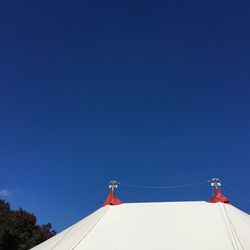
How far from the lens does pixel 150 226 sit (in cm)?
852

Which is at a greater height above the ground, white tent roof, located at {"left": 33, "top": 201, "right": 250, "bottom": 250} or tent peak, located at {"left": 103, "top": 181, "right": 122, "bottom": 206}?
tent peak, located at {"left": 103, "top": 181, "right": 122, "bottom": 206}

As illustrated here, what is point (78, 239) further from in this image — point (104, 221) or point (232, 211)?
point (232, 211)

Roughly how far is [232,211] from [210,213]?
0.66 meters

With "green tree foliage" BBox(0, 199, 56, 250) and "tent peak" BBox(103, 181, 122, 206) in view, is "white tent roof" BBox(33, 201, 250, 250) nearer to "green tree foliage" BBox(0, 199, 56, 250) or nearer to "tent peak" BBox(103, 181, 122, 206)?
"tent peak" BBox(103, 181, 122, 206)

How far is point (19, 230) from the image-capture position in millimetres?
23641

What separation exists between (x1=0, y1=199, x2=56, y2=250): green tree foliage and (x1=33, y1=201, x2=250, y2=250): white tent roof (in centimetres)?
1465

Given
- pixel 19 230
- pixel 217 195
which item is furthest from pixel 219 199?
pixel 19 230

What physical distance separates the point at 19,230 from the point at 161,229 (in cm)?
1795

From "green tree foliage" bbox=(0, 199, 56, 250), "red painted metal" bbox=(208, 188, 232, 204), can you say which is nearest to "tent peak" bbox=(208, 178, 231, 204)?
"red painted metal" bbox=(208, 188, 232, 204)

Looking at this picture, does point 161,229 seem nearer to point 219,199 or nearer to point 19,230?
point 219,199

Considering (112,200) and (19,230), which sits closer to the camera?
(112,200)

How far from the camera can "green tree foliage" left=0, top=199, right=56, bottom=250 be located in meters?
22.7

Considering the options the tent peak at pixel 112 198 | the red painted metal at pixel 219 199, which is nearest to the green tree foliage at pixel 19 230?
the tent peak at pixel 112 198

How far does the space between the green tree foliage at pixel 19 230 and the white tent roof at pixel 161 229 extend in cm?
1465
